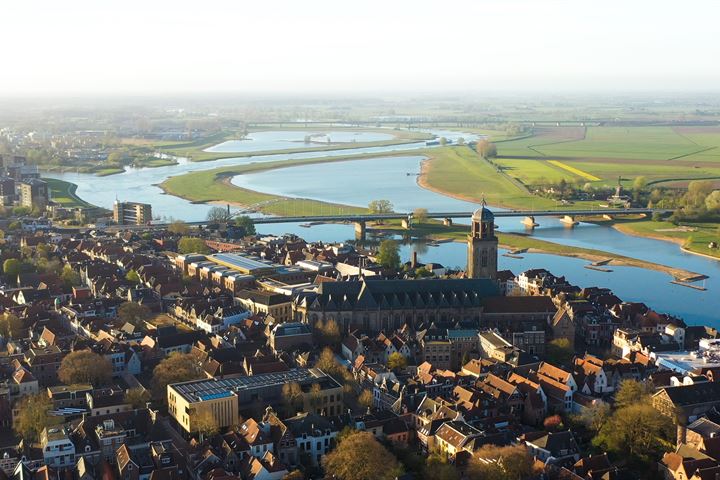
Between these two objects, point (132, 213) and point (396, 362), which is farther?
point (132, 213)

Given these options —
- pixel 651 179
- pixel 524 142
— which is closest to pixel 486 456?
pixel 651 179

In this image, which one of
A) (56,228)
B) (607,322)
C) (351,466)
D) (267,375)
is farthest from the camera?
(56,228)

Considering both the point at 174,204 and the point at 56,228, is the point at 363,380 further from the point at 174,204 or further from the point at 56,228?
the point at 174,204

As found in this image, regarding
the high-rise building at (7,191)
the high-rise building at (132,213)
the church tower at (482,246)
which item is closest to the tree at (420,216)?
the high-rise building at (132,213)

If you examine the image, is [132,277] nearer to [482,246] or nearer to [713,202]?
[482,246]

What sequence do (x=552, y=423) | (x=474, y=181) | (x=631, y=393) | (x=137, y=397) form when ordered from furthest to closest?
(x=474, y=181)
(x=137, y=397)
(x=631, y=393)
(x=552, y=423)

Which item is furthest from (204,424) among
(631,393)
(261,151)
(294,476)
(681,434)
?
(261,151)

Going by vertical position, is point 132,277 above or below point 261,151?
above
